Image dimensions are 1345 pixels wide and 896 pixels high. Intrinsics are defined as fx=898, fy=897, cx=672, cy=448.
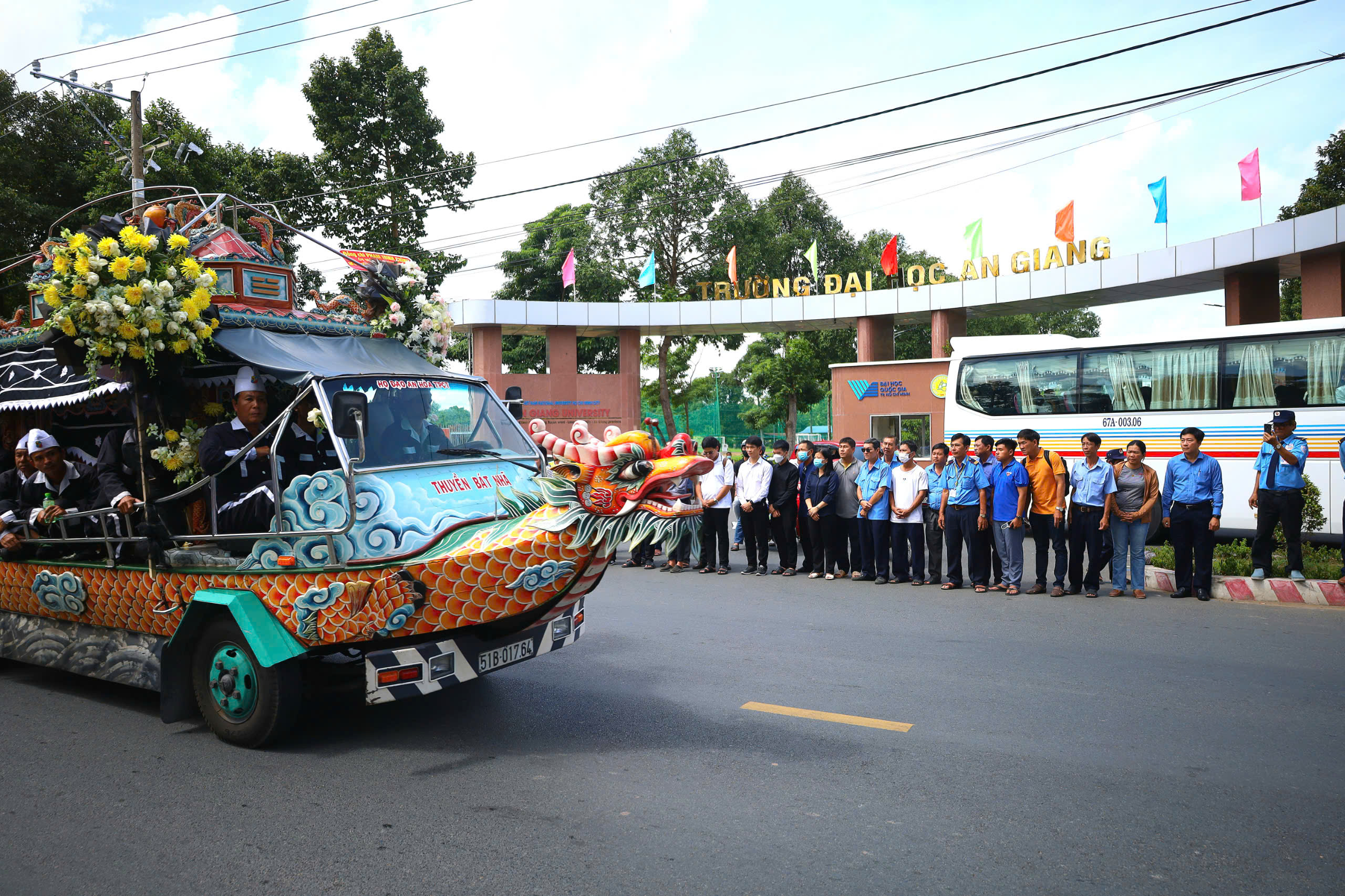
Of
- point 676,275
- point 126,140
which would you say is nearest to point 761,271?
point 676,275

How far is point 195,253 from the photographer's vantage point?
6.51 metres

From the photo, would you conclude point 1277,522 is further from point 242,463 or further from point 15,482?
point 15,482

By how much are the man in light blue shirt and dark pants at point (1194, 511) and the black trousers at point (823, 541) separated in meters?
3.92

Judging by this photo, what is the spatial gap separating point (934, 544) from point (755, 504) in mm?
2516

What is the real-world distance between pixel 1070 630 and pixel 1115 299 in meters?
20.4

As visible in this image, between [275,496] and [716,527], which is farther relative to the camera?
[716,527]

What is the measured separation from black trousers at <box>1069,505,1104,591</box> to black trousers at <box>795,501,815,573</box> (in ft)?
10.6

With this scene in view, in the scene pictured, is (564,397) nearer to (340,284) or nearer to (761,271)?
(340,284)

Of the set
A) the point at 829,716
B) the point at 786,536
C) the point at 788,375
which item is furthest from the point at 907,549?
the point at 788,375

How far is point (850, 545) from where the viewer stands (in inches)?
481

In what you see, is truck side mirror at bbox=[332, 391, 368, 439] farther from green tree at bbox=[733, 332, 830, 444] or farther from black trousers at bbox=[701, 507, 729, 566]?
green tree at bbox=[733, 332, 830, 444]

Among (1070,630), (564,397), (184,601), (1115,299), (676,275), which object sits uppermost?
(676,275)

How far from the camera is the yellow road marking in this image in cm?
553

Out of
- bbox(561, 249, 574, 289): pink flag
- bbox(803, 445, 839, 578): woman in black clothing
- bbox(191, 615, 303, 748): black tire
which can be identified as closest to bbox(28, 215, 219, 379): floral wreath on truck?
→ bbox(191, 615, 303, 748): black tire
